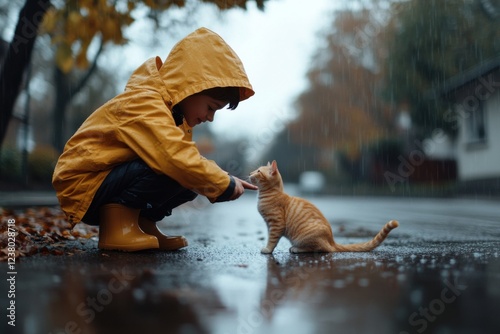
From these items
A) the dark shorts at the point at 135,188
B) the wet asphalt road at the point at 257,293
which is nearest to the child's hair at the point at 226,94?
the dark shorts at the point at 135,188

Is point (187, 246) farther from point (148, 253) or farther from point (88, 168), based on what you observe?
point (88, 168)

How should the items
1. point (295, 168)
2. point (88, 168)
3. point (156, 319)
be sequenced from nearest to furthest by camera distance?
1. point (156, 319)
2. point (88, 168)
3. point (295, 168)

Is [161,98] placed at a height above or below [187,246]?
above

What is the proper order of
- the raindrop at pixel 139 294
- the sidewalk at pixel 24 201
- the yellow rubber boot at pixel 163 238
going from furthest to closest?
1. the sidewalk at pixel 24 201
2. the yellow rubber boot at pixel 163 238
3. the raindrop at pixel 139 294

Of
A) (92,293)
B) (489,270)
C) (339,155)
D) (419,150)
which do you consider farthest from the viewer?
(339,155)

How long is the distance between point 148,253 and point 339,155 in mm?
29549

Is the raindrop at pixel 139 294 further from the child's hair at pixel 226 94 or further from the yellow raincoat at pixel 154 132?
the child's hair at pixel 226 94

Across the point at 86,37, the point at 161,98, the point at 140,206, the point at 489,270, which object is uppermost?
the point at 86,37

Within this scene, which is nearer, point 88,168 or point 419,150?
point 88,168

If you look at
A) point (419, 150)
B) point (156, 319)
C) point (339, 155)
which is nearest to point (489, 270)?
point (156, 319)

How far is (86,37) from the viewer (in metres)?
6.31

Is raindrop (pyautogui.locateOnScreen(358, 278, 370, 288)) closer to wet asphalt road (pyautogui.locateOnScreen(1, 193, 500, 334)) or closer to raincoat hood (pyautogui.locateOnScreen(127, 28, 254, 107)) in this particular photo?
wet asphalt road (pyautogui.locateOnScreen(1, 193, 500, 334))

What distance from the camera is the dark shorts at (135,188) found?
316 cm

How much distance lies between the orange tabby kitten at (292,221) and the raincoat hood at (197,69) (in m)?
0.68
